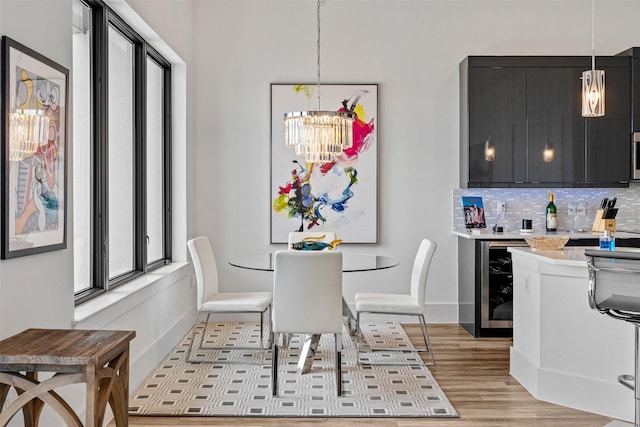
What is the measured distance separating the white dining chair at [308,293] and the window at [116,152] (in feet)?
3.62

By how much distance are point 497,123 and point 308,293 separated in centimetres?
283

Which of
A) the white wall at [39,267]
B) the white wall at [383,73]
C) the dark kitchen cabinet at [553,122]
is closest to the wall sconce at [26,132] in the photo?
the white wall at [39,267]

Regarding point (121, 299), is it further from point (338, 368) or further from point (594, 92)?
point (594, 92)

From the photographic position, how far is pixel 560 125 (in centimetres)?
548

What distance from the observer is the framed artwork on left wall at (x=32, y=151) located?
2.29 m

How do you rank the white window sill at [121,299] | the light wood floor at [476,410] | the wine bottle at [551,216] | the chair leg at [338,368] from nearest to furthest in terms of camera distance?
the white window sill at [121,299], the light wood floor at [476,410], the chair leg at [338,368], the wine bottle at [551,216]

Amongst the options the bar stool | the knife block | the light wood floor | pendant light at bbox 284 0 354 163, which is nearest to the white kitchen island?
the light wood floor

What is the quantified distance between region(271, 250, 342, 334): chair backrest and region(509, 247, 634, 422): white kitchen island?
4.00 feet

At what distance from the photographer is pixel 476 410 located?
3.50 meters

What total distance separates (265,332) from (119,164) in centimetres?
218

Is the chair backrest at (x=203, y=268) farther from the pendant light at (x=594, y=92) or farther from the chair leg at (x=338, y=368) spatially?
the pendant light at (x=594, y=92)

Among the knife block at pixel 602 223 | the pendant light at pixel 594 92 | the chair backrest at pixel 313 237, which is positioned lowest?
the chair backrest at pixel 313 237

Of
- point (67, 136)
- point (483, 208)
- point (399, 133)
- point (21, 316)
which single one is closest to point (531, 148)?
point (483, 208)

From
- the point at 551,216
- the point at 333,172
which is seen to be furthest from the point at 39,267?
the point at 551,216
